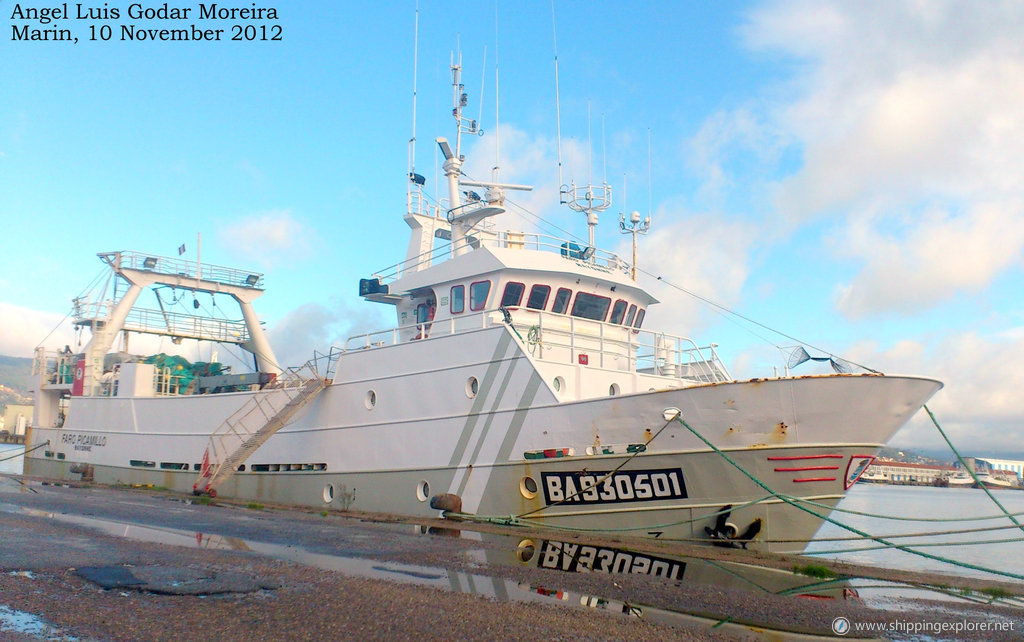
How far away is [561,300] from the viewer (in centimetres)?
1474

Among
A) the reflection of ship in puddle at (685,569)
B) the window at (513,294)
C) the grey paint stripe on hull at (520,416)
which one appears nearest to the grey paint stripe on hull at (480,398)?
the grey paint stripe on hull at (520,416)

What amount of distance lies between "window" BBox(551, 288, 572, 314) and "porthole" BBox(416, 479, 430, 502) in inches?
161

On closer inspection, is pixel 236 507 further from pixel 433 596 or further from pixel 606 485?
pixel 433 596

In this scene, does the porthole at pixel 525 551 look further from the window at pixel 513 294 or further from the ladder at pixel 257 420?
the ladder at pixel 257 420

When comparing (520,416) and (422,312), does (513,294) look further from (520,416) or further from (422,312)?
(520,416)

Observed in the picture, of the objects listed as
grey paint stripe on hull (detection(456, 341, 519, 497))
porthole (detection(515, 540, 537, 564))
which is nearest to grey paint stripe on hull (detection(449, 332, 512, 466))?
grey paint stripe on hull (detection(456, 341, 519, 497))

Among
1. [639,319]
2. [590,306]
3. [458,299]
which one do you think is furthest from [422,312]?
[639,319]

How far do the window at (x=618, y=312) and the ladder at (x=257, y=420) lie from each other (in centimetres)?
585

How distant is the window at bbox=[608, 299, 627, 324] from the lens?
15516 mm

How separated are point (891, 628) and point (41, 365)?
27.2 m

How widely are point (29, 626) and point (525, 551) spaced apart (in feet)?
19.1

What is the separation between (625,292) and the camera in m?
15.7

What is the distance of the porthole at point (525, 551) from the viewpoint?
8977 mm

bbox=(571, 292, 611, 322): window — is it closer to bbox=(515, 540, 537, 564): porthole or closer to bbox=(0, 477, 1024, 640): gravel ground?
bbox=(0, 477, 1024, 640): gravel ground
